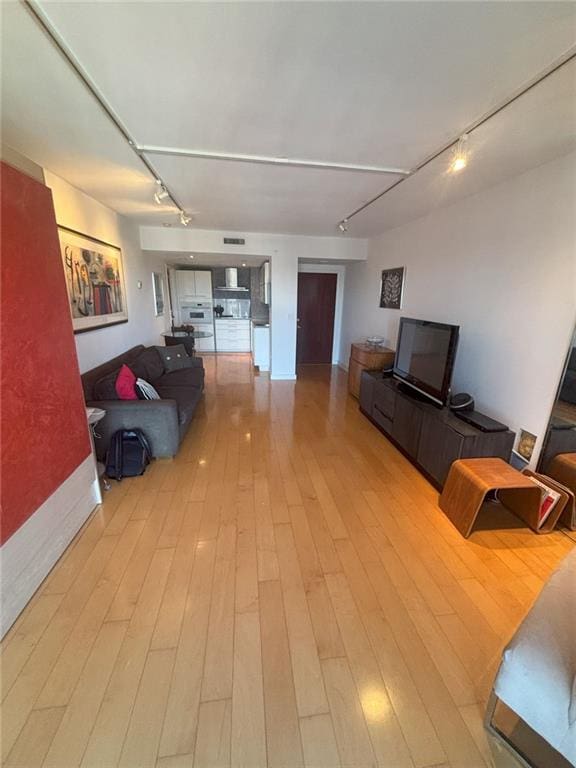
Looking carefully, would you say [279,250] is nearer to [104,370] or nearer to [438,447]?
[104,370]

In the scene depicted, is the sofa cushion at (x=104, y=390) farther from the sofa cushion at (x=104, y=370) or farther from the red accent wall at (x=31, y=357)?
the red accent wall at (x=31, y=357)

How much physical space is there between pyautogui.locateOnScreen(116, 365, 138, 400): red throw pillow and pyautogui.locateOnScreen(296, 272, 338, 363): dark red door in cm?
430

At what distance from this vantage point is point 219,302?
7.55m

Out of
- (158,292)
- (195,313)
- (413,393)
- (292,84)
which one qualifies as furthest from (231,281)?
(292,84)

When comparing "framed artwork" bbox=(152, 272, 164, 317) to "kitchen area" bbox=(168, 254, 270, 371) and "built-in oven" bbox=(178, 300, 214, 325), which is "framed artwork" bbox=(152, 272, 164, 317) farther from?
"built-in oven" bbox=(178, 300, 214, 325)

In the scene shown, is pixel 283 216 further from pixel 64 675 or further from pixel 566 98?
pixel 64 675

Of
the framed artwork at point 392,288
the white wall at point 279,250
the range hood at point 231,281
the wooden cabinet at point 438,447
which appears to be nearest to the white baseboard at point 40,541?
the wooden cabinet at point 438,447

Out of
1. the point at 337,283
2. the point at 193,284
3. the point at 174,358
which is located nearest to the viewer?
the point at 174,358

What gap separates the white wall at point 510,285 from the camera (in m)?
2.08

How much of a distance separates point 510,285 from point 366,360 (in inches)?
79.6

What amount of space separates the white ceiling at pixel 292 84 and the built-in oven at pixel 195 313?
4.96 m

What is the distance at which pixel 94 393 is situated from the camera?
8.91 feet

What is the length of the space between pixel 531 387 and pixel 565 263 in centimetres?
88

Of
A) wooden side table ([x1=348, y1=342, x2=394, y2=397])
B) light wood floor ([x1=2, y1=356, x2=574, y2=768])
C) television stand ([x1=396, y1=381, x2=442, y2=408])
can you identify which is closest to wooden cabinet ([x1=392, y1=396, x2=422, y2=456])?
television stand ([x1=396, y1=381, x2=442, y2=408])
